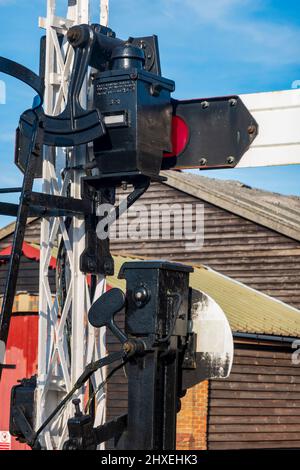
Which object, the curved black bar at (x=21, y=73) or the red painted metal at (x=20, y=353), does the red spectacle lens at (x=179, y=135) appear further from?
the red painted metal at (x=20, y=353)

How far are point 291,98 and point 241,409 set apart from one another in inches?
493

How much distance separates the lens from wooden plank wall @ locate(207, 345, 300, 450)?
17219 millimetres

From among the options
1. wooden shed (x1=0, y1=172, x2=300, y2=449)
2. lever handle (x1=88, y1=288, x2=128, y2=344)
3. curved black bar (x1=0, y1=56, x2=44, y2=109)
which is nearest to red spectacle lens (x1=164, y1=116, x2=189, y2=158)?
curved black bar (x1=0, y1=56, x2=44, y2=109)

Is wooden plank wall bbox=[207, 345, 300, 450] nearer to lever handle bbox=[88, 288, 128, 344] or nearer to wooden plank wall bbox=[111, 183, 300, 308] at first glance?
wooden plank wall bbox=[111, 183, 300, 308]

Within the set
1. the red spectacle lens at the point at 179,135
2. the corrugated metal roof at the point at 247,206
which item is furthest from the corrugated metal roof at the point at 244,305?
the red spectacle lens at the point at 179,135

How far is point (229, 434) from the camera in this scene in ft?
56.9

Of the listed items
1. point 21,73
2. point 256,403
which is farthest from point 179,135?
point 256,403

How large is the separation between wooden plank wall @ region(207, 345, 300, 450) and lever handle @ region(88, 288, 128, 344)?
12.3m

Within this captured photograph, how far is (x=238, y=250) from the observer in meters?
21.5

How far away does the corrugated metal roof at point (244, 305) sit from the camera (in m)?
17.1

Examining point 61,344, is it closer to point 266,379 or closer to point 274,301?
point 266,379

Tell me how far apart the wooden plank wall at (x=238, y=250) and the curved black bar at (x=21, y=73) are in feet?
52.8

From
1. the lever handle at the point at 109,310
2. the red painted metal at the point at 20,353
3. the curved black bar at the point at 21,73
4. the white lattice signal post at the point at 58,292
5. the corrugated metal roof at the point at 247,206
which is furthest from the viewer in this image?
the corrugated metal roof at the point at 247,206

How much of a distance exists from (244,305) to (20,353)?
458 cm
